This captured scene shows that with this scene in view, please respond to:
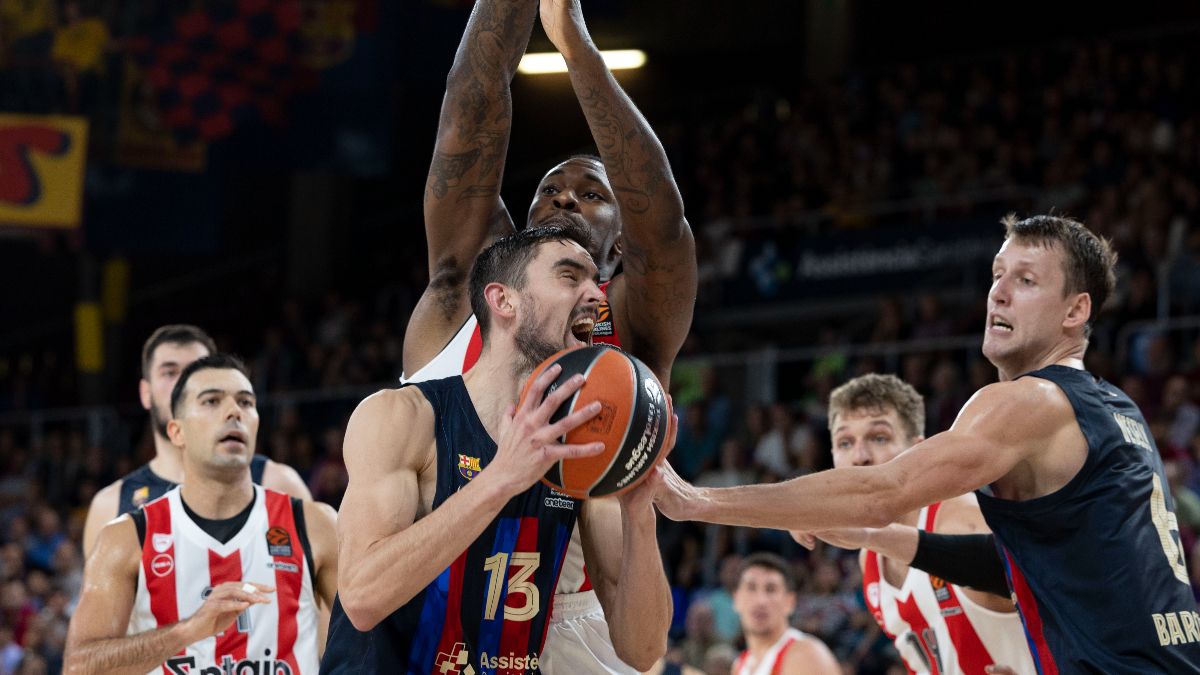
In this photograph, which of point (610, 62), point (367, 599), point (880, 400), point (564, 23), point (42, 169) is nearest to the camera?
point (367, 599)

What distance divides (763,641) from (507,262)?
4.80 m

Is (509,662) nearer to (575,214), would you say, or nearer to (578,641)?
(578,641)

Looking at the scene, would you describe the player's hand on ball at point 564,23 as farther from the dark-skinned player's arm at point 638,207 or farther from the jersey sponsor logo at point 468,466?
the jersey sponsor logo at point 468,466

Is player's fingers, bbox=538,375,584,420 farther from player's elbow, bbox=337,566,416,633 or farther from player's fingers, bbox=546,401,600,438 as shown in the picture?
player's elbow, bbox=337,566,416,633

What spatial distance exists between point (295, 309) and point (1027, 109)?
968cm

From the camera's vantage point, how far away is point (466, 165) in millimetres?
5422

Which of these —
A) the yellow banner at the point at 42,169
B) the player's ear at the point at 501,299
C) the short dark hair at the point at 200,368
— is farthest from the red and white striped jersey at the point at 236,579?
the yellow banner at the point at 42,169

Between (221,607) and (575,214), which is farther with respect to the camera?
(221,607)

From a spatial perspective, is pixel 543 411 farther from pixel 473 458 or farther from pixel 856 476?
pixel 856 476

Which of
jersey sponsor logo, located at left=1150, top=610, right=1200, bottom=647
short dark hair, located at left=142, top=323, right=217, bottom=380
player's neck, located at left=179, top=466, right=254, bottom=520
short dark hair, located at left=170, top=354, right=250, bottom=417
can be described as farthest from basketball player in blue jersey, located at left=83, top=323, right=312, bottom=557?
jersey sponsor logo, located at left=1150, top=610, right=1200, bottom=647

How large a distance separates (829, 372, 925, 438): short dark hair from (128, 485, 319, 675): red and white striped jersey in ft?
7.46

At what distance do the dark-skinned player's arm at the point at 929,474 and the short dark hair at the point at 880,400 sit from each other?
6.27ft

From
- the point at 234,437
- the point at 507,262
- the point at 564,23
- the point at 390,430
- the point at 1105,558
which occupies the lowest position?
the point at 1105,558

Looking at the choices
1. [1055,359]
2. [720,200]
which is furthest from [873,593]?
[720,200]
